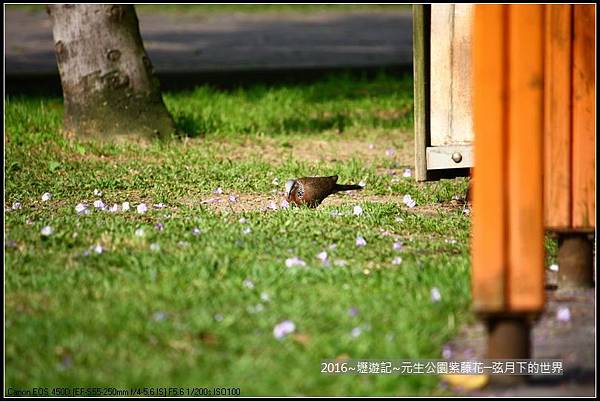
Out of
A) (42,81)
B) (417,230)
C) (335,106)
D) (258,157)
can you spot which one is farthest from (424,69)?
(42,81)

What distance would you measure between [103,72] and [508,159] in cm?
552

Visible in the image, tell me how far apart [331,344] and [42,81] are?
938 centimetres

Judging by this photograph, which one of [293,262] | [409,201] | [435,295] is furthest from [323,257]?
[409,201]

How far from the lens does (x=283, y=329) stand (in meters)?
3.88

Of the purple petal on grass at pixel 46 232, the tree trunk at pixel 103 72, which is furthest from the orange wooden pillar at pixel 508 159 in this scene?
the tree trunk at pixel 103 72

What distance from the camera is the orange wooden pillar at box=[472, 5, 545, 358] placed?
3.39 metres

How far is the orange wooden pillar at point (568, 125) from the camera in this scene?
4.45 metres

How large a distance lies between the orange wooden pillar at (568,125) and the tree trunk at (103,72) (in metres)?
4.66

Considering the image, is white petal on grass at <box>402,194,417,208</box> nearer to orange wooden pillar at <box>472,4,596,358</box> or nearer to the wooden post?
the wooden post

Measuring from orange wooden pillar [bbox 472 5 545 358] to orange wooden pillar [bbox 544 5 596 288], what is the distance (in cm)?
106

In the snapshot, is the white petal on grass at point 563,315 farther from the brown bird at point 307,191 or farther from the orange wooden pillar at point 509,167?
the brown bird at point 307,191

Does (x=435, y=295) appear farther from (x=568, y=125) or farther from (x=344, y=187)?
(x=344, y=187)

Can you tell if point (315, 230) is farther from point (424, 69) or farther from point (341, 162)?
point (341, 162)

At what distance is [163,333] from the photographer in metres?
3.86
